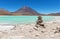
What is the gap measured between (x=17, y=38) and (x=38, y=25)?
2.91m

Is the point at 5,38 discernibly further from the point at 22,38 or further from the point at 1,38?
→ the point at 22,38

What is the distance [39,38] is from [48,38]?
45 cm

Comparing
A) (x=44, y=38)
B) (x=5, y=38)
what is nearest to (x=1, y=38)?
(x=5, y=38)

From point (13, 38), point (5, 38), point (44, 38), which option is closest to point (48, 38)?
point (44, 38)

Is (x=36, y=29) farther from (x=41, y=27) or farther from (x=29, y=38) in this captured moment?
(x=29, y=38)

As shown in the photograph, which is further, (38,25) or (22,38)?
(38,25)

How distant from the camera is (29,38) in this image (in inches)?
273

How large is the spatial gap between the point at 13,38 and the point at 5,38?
426mm

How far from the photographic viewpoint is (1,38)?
6949 mm

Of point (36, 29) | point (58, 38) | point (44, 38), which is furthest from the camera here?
point (36, 29)

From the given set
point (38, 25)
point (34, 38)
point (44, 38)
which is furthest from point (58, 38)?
point (38, 25)

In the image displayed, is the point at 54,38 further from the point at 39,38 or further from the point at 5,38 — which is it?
the point at 5,38

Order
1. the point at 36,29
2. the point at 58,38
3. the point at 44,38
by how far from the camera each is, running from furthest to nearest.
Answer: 1. the point at 36,29
2. the point at 44,38
3. the point at 58,38

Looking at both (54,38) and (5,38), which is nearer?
(54,38)
